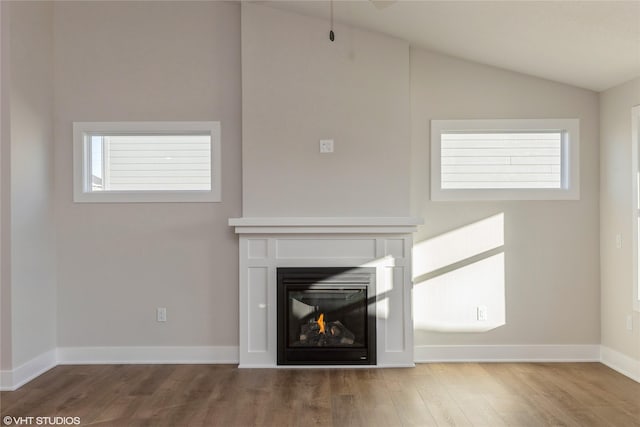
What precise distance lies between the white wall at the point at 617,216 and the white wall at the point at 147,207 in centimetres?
319

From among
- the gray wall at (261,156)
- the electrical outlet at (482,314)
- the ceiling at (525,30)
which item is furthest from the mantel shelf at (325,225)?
the ceiling at (525,30)

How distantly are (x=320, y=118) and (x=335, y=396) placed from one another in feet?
7.37

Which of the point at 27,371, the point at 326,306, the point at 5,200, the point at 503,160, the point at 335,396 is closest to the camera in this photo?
the point at 335,396

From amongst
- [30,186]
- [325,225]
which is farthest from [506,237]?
[30,186]

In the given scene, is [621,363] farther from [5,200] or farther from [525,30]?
[5,200]

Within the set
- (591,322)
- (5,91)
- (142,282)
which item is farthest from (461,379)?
(5,91)

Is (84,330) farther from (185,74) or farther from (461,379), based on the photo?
(461,379)

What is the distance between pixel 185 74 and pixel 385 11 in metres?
1.81

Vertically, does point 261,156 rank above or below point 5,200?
above

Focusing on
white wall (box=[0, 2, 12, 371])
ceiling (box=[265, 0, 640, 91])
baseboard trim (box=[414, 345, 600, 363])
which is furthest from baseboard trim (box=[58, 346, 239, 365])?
ceiling (box=[265, 0, 640, 91])

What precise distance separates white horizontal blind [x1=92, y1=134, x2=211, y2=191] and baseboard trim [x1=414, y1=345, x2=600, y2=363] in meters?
2.46

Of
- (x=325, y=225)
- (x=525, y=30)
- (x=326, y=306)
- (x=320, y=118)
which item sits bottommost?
(x=326, y=306)

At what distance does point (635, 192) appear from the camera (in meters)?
4.06

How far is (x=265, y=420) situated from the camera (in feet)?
10.4
